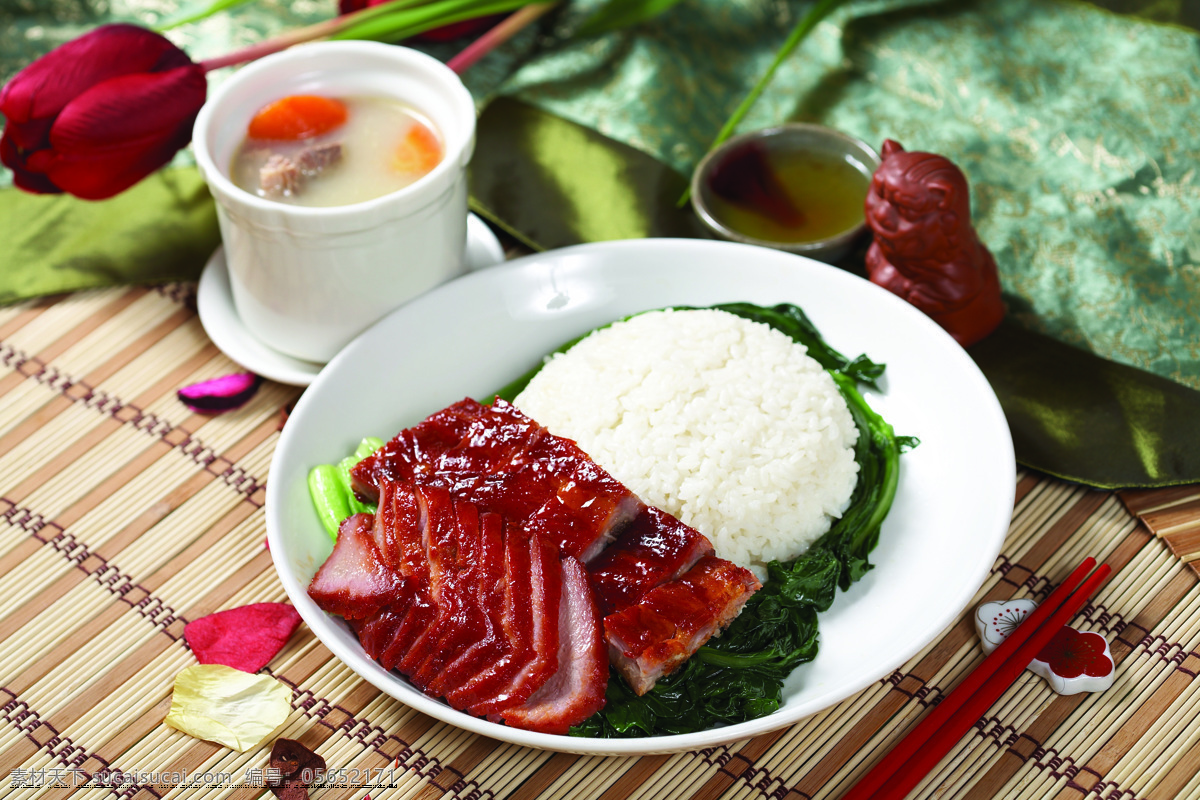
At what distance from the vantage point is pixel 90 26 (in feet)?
16.8

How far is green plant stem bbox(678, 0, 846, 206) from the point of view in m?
4.42

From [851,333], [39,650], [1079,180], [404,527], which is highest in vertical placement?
[1079,180]

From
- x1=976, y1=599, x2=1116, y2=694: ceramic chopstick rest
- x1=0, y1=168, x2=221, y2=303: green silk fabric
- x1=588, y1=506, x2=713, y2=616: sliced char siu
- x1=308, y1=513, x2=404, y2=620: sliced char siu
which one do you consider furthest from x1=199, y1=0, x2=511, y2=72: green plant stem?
x1=976, y1=599, x2=1116, y2=694: ceramic chopstick rest

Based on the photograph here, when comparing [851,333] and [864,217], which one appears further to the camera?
[864,217]

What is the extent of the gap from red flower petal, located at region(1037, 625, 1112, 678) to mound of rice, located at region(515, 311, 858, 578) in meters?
0.76

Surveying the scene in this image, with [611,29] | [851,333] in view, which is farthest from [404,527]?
[611,29]

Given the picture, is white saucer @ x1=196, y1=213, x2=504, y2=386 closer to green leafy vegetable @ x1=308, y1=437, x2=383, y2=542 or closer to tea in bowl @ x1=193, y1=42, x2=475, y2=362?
tea in bowl @ x1=193, y1=42, x2=475, y2=362

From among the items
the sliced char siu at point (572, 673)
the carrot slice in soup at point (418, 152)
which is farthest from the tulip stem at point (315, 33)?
the sliced char siu at point (572, 673)

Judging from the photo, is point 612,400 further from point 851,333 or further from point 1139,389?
point 1139,389

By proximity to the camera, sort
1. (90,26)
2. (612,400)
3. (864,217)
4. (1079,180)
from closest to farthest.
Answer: (612,400)
(864,217)
(1079,180)
(90,26)

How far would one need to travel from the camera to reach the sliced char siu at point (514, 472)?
272 centimetres

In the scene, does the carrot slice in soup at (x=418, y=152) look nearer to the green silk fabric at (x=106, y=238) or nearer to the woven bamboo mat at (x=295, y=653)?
the woven bamboo mat at (x=295, y=653)

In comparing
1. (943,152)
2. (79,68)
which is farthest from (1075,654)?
(79,68)

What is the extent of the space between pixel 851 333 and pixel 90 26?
443 centimetres
